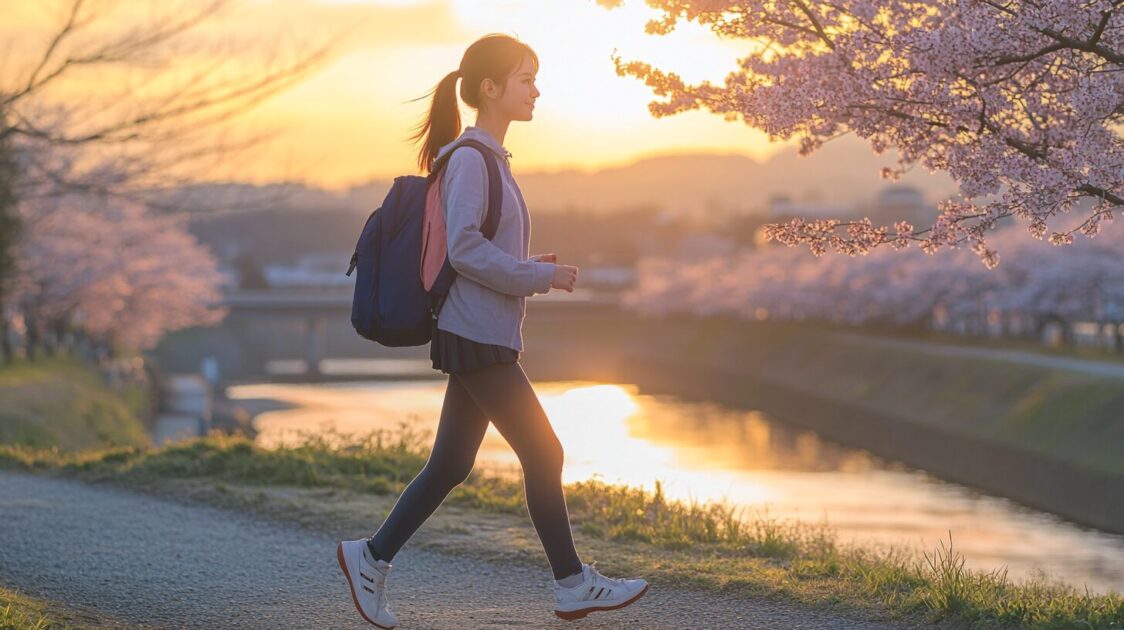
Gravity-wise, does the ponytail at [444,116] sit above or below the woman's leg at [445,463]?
above

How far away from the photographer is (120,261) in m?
48.2

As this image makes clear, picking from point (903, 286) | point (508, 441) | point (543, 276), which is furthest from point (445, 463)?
point (903, 286)

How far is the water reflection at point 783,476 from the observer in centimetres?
1817

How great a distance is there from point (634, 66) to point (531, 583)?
3015mm

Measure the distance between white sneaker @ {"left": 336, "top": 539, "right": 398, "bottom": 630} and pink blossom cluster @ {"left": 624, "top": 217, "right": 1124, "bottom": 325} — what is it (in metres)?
43.4

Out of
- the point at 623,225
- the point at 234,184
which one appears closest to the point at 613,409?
the point at 234,184

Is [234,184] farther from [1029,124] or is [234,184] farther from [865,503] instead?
[865,503]

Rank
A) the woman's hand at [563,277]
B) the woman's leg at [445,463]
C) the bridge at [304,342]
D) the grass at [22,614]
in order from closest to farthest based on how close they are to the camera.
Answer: the woman's hand at [563,277] < the woman's leg at [445,463] < the grass at [22,614] < the bridge at [304,342]

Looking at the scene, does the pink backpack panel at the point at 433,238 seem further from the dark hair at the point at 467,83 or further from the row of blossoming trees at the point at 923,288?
the row of blossoming trees at the point at 923,288

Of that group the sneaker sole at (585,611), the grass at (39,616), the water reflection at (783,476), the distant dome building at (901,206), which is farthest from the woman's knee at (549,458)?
the distant dome building at (901,206)

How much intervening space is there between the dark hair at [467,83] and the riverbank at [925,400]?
19.9 metres

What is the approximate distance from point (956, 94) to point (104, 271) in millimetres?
42510

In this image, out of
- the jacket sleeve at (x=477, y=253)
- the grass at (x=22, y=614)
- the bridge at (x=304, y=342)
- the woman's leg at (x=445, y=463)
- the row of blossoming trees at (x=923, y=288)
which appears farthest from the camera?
the bridge at (x=304, y=342)

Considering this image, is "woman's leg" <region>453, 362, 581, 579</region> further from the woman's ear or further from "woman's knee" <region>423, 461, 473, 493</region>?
the woman's ear
